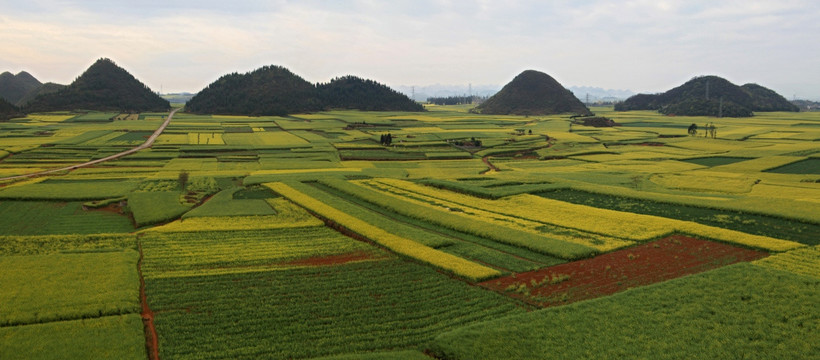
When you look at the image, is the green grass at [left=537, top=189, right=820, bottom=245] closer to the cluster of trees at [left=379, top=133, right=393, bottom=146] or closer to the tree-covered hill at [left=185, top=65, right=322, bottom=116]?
the cluster of trees at [left=379, top=133, right=393, bottom=146]

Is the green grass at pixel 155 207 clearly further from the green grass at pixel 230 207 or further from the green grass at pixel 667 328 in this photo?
the green grass at pixel 667 328

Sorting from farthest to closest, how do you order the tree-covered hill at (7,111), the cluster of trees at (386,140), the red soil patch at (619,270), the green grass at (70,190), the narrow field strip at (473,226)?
the tree-covered hill at (7,111) → the cluster of trees at (386,140) → the green grass at (70,190) → the narrow field strip at (473,226) → the red soil patch at (619,270)

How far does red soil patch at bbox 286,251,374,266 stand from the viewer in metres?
30.7

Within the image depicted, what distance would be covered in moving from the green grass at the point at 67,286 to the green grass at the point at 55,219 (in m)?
7.97

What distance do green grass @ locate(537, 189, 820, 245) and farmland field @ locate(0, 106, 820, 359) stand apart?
27 cm

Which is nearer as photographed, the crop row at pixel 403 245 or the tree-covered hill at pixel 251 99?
the crop row at pixel 403 245

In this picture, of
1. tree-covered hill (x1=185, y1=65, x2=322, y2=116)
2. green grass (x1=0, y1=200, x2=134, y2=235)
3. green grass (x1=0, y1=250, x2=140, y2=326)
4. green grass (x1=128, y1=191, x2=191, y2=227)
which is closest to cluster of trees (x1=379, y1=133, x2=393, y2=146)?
green grass (x1=128, y1=191, x2=191, y2=227)

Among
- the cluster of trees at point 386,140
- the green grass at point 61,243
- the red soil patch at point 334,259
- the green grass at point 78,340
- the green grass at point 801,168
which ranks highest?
the cluster of trees at point 386,140

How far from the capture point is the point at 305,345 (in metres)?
20.5

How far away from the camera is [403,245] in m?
33.3

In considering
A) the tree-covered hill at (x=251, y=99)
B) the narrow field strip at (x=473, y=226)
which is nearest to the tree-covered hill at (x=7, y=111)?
the tree-covered hill at (x=251, y=99)

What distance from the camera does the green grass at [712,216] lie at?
36.9m

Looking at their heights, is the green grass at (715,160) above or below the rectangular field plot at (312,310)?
above

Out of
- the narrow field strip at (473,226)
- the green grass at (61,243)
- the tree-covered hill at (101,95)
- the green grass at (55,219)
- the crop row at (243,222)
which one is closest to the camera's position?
the green grass at (61,243)
